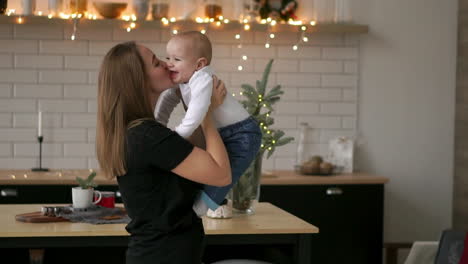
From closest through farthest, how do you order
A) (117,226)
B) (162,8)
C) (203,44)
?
(203,44), (117,226), (162,8)

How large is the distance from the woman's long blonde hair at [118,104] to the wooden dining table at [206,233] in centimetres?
91

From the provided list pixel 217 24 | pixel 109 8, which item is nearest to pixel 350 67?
pixel 217 24

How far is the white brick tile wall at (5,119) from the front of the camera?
19.3 ft

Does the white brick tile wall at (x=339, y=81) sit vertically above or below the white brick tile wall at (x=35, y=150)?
above

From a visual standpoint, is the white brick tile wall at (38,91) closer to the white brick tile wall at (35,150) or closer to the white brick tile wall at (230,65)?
the white brick tile wall at (35,150)

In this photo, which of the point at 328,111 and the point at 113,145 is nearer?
the point at 113,145

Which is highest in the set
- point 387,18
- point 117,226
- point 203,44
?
point 387,18

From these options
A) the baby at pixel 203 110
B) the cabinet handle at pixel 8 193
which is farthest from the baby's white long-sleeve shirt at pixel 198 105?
the cabinet handle at pixel 8 193

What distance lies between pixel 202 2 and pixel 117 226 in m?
2.79

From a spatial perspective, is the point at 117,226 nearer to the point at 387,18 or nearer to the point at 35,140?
the point at 35,140

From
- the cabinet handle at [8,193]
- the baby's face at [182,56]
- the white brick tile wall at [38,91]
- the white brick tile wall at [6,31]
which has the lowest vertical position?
the cabinet handle at [8,193]

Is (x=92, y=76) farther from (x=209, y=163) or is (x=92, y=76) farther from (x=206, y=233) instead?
(x=209, y=163)

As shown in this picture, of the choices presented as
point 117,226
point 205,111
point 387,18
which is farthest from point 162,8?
point 205,111

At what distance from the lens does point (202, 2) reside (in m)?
6.01
